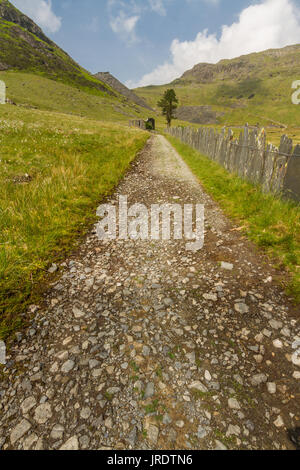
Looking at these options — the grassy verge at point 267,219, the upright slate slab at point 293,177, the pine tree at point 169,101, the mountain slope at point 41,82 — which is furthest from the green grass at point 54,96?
the upright slate slab at point 293,177

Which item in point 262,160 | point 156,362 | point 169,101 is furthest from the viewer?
point 169,101

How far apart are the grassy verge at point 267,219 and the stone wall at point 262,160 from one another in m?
0.37

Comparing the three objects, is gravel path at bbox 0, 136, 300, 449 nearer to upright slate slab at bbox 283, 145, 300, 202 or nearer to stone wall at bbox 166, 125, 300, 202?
upright slate slab at bbox 283, 145, 300, 202

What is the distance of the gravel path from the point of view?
197 centimetres

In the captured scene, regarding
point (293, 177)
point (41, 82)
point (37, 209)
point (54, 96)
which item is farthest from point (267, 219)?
point (41, 82)

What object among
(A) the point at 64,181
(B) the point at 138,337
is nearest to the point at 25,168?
(A) the point at 64,181

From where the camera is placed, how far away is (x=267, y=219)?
5.36 m

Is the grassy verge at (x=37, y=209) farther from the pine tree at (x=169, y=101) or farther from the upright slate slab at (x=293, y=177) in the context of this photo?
the pine tree at (x=169, y=101)

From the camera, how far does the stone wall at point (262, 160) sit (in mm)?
5953

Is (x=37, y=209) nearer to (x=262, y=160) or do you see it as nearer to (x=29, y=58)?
(x=262, y=160)

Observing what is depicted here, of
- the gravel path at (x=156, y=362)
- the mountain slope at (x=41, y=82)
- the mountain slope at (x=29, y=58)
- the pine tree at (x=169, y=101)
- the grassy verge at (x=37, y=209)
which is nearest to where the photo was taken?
the gravel path at (x=156, y=362)

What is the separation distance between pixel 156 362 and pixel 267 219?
4451mm

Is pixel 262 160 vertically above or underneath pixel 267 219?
above

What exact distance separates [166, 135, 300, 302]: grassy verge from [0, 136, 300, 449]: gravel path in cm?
41
